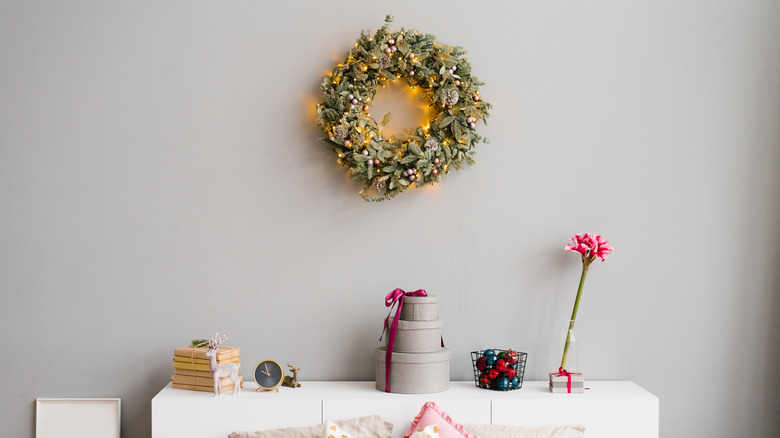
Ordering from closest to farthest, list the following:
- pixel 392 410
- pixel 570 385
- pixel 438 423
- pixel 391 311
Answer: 1. pixel 438 423
2. pixel 392 410
3. pixel 570 385
4. pixel 391 311

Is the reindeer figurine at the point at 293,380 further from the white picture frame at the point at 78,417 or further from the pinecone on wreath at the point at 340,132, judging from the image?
the pinecone on wreath at the point at 340,132

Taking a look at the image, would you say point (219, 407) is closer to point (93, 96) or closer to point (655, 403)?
point (93, 96)

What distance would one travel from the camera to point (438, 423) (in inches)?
75.5

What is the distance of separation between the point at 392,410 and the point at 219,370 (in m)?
0.60

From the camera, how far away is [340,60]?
7.77 ft

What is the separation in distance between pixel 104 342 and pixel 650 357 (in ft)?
6.82

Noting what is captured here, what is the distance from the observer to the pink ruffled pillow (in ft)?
6.24

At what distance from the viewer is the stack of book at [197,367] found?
210 cm

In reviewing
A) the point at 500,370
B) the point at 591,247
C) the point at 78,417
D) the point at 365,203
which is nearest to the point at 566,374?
the point at 500,370

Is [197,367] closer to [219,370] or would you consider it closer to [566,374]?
[219,370]

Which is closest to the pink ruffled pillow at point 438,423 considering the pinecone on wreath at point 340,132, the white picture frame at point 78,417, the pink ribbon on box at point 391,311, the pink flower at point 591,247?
the pink ribbon on box at point 391,311

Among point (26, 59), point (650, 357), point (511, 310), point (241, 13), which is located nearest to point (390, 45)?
point (241, 13)

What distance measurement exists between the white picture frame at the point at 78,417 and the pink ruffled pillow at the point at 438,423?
1133 mm

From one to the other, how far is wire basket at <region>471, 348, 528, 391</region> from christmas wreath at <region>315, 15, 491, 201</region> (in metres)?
0.66
